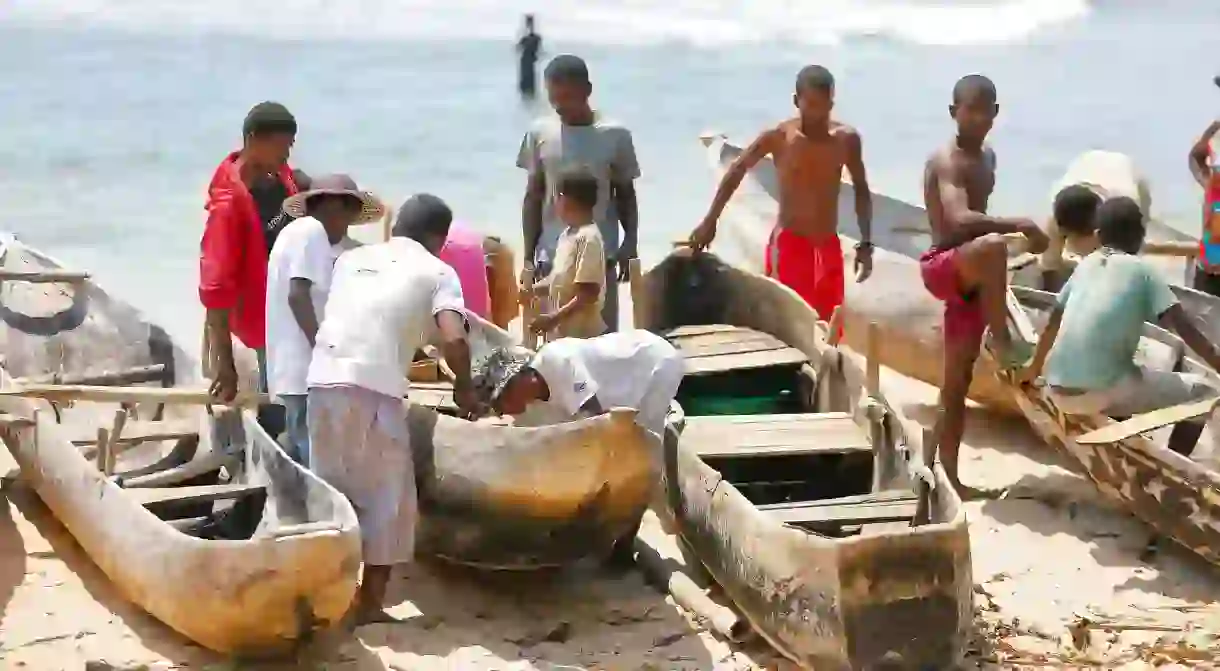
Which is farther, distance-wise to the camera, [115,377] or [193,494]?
[115,377]

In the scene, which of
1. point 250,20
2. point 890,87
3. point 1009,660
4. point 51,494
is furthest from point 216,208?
point 250,20

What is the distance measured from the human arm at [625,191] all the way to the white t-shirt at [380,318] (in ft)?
7.30

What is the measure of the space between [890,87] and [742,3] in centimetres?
1163

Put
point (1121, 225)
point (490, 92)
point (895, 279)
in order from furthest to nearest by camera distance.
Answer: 1. point (490, 92)
2. point (895, 279)
3. point (1121, 225)

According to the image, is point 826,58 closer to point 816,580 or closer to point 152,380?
point 152,380

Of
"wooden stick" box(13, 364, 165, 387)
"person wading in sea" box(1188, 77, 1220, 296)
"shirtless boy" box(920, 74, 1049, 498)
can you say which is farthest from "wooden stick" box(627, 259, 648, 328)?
"person wading in sea" box(1188, 77, 1220, 296)

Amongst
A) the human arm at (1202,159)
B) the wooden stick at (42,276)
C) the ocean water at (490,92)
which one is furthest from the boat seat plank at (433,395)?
the ocean water at (490,92)

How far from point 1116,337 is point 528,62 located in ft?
68.4

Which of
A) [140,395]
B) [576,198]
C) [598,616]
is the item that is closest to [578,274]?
[576,198]

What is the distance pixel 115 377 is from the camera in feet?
24.8

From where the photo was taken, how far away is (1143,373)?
648 centimetres

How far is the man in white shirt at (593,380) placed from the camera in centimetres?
545

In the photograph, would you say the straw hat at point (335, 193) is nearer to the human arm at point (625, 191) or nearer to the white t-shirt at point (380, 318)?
the white t-shirt at point (380, 318)

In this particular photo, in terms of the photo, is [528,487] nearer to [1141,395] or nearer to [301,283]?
[301,283]
